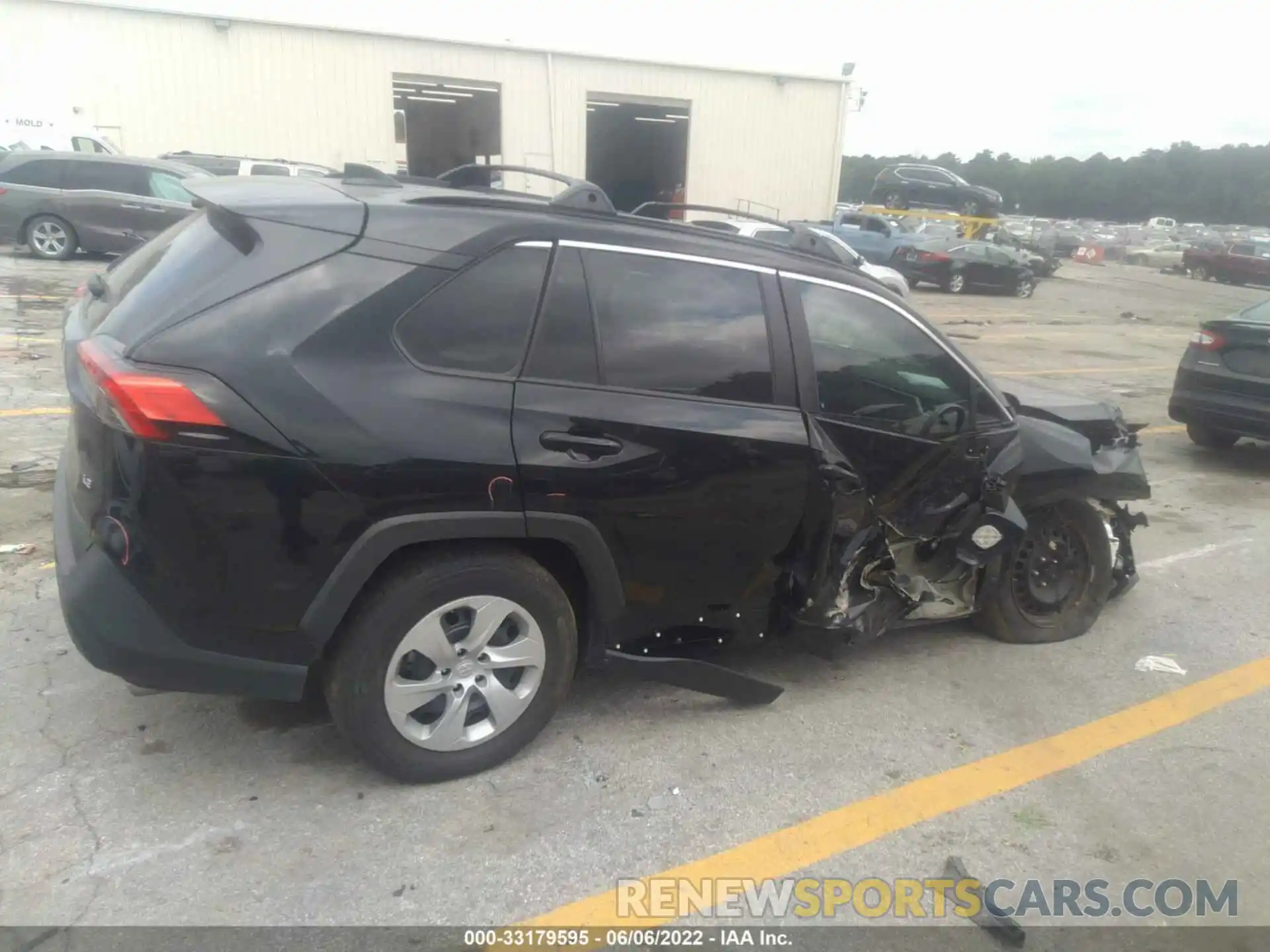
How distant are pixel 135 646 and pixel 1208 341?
820 centimetres

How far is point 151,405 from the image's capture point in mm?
2521

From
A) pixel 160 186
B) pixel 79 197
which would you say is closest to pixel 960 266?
pixel 160 186

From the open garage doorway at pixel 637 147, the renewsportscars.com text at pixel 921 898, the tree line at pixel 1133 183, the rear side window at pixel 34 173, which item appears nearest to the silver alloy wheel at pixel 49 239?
the rear side window at pixel 34 173

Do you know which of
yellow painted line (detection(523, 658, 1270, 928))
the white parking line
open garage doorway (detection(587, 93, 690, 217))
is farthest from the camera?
open garage doorway (detection(587, 93, 690, 217))

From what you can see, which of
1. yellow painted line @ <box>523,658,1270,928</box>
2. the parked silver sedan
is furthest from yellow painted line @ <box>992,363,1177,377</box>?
the parked silver sedan

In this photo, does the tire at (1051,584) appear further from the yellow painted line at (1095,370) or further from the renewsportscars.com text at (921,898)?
the yellow painted line at (1095,370)

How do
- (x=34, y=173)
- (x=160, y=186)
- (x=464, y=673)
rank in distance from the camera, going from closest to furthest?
1. (x=464, y=673)
2. (x=34, y=173)
3. (x=160, y=186)

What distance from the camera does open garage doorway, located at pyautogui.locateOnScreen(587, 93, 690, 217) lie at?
28.5m

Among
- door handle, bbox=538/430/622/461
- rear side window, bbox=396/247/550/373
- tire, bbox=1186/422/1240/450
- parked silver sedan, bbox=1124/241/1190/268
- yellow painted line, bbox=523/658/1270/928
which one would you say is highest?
rear side window, bbox=396/247/550/373

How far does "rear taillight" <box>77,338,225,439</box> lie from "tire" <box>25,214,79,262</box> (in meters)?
14.3

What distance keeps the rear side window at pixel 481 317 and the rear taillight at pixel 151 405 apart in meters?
0.58

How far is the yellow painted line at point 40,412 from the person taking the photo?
6773mm

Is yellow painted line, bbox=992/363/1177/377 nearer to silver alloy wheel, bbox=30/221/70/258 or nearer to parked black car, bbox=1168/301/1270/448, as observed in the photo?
parked black car, bbox=1168/301/1270/448

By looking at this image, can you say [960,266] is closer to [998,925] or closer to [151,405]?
[998,925]
